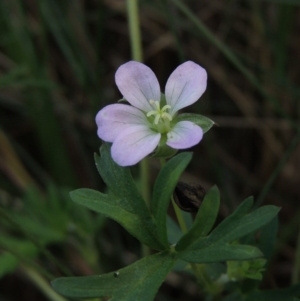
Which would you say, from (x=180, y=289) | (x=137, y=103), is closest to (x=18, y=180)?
(x=180, y=289)

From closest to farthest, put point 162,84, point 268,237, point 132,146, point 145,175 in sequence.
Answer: point 132,146
point 268,237
point 145,175
point 162,84

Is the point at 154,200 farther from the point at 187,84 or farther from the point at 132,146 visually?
the point at 187,84

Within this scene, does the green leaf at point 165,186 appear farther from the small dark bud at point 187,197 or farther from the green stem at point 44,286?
the green stem at point 44,286

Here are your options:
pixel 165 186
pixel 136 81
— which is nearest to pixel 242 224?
pixel 165 186

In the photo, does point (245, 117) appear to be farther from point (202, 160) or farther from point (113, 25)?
point (113, 25)

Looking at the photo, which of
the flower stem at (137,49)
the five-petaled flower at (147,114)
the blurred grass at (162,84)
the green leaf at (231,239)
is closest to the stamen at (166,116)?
the five-petaled flower at (147,114)

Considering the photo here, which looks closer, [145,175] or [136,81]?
[136,81]

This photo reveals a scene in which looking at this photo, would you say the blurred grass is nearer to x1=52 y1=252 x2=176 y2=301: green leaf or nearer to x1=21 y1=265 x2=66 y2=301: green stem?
x1=21 y1=265 x2=66 y2=301: green stem
